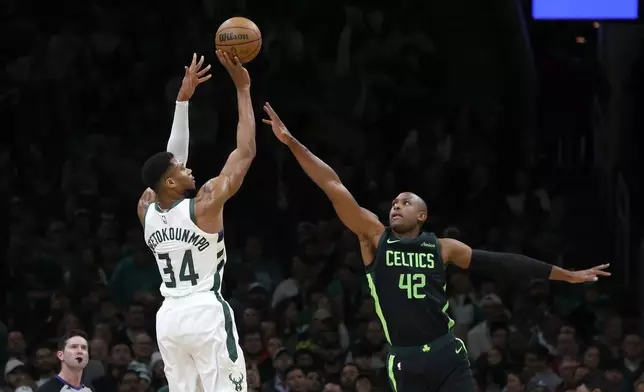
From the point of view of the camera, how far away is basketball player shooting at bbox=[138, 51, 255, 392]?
8.03 meters

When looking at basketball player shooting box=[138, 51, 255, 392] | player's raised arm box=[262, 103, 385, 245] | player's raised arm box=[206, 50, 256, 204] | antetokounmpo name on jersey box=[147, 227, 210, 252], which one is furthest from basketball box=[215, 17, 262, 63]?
antetokounmpo name on jersey box=[147, 227, 210, 252]

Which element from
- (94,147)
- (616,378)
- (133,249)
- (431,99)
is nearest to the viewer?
(616,378)

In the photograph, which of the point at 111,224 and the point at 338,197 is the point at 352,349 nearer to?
the point at 111,224

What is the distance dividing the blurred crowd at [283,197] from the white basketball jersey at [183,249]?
3331 mm

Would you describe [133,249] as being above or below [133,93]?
below

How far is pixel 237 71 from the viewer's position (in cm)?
862

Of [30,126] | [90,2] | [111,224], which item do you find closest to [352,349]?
[111,224]

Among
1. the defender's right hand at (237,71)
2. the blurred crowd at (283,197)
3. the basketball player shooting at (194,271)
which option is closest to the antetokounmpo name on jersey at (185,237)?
the basketball player shooting at (194,271)

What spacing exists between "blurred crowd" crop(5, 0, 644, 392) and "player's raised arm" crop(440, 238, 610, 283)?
3.27 metres

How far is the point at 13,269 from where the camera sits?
1397 centimetres

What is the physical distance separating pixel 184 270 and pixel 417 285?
4.89ft

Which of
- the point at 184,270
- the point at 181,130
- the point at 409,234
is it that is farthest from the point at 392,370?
the point at 181,130

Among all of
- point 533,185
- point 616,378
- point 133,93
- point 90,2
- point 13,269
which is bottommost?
point 616,378

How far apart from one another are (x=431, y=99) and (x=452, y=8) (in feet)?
4.45
